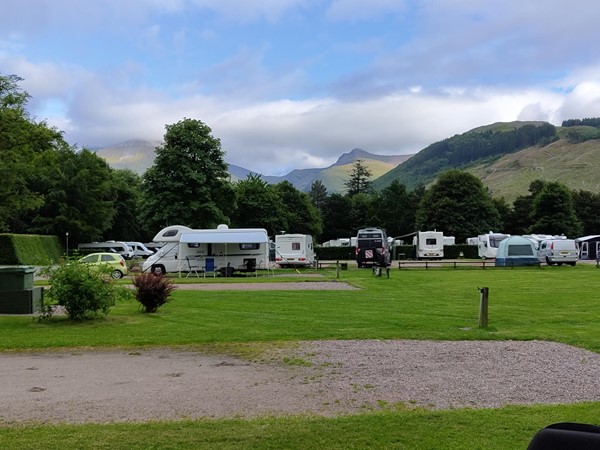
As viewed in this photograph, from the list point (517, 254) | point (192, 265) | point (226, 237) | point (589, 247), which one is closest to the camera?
point (226, 237)

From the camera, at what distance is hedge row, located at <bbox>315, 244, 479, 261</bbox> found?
181ft

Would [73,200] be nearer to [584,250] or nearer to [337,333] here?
[584,250]

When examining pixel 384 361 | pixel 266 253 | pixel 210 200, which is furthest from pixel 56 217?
pixel 384 361

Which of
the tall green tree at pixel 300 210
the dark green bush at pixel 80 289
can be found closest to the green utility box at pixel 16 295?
the dark green bush at pixel 80 289

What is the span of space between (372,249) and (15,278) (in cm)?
2847

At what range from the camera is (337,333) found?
10.6 metres

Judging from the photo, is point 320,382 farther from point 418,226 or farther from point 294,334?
point 418,226

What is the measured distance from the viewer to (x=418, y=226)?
6944cm

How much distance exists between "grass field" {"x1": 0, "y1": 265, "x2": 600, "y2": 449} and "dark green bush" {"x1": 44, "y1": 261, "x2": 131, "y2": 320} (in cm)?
39

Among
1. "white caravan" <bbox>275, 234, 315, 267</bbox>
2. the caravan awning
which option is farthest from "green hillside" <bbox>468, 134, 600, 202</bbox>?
the caravan awning

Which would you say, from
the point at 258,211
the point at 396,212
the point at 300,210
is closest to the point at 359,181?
the point at 396,212

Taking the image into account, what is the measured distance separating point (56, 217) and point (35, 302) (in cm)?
4393

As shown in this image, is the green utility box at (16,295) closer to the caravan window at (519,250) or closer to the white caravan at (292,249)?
the white caravan at (292,249)

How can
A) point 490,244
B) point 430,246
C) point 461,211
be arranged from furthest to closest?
1. point 461,211
2. point 430,246
3. point 490,244
